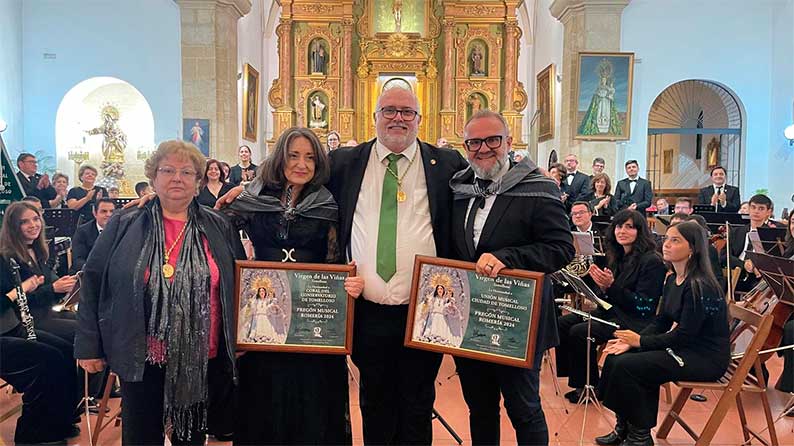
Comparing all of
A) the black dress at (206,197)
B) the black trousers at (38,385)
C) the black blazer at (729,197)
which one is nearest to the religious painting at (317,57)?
the black blazer at (729,197)

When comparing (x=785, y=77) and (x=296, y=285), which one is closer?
(x=296, y=285)

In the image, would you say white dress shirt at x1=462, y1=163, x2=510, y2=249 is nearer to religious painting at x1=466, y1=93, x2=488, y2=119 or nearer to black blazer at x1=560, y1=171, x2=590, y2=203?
black blazer at x1=560, y1=171, x2=590, y2=203

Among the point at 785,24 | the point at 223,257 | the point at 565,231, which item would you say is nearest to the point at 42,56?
the point at 223,257

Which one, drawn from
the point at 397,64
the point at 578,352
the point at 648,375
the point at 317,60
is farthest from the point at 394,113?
the point at 317,60

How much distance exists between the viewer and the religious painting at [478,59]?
62.1 ft

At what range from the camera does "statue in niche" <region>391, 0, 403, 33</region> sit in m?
18.8

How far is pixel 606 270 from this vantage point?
4988 millimetres

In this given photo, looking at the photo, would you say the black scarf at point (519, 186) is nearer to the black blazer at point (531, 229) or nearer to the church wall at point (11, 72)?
the black blazer at point (531, 229)

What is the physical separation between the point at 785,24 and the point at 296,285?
1376 cm

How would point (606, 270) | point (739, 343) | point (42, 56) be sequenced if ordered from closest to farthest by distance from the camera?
point (606, 270) → point (739, 343) → point (42, 56)

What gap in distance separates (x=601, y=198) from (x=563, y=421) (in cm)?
566

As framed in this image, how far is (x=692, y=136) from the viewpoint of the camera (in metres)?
15.7

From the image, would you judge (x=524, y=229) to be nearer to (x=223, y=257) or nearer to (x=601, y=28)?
(x=223, y=257)

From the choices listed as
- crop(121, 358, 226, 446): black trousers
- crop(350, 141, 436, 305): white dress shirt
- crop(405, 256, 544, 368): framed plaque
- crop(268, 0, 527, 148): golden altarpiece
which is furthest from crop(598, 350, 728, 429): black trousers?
crop(268, 0, 527, 148): golden altarpiece
